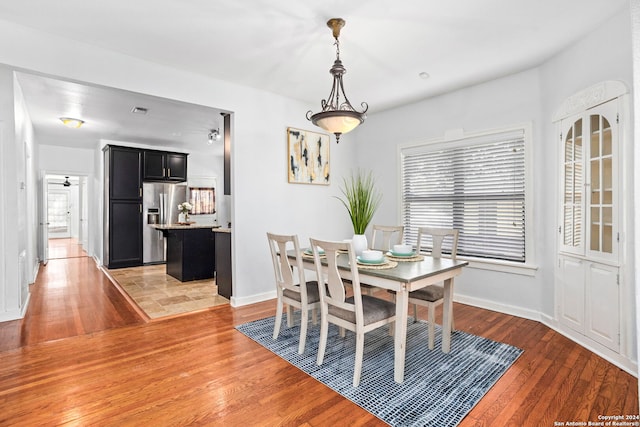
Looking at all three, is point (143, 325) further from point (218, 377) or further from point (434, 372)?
point (434, 372)

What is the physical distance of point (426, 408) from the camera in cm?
195

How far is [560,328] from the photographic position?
10.3ft

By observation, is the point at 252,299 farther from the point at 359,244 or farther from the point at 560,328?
the point at 560,328

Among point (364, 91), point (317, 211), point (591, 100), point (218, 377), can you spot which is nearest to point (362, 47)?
point (364, 91)

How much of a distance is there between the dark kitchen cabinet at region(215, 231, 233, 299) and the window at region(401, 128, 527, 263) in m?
2.53

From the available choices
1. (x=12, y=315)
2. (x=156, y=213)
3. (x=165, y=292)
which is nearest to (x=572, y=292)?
(x=165, y=292)

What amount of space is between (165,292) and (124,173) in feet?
10.8

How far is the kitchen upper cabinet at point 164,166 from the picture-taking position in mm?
6977

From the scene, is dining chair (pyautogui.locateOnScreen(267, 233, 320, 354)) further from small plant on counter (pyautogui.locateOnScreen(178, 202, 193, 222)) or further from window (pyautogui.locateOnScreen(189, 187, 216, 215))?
window (pyautogui.locateOnScreen(189, 187, 216, 215))

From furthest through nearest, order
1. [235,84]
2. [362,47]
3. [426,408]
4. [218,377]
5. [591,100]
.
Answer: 1. [235,84]
2. [362,47]
3. [591,100]
4. [218,377]
5. [426,408]

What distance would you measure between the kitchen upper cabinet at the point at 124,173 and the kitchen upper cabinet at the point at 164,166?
0.18 m

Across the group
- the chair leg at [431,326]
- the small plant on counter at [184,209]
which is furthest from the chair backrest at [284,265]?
the small plant on counter at [184,209]

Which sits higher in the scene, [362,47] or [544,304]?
[362,47]

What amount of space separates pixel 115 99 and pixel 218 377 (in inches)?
151
